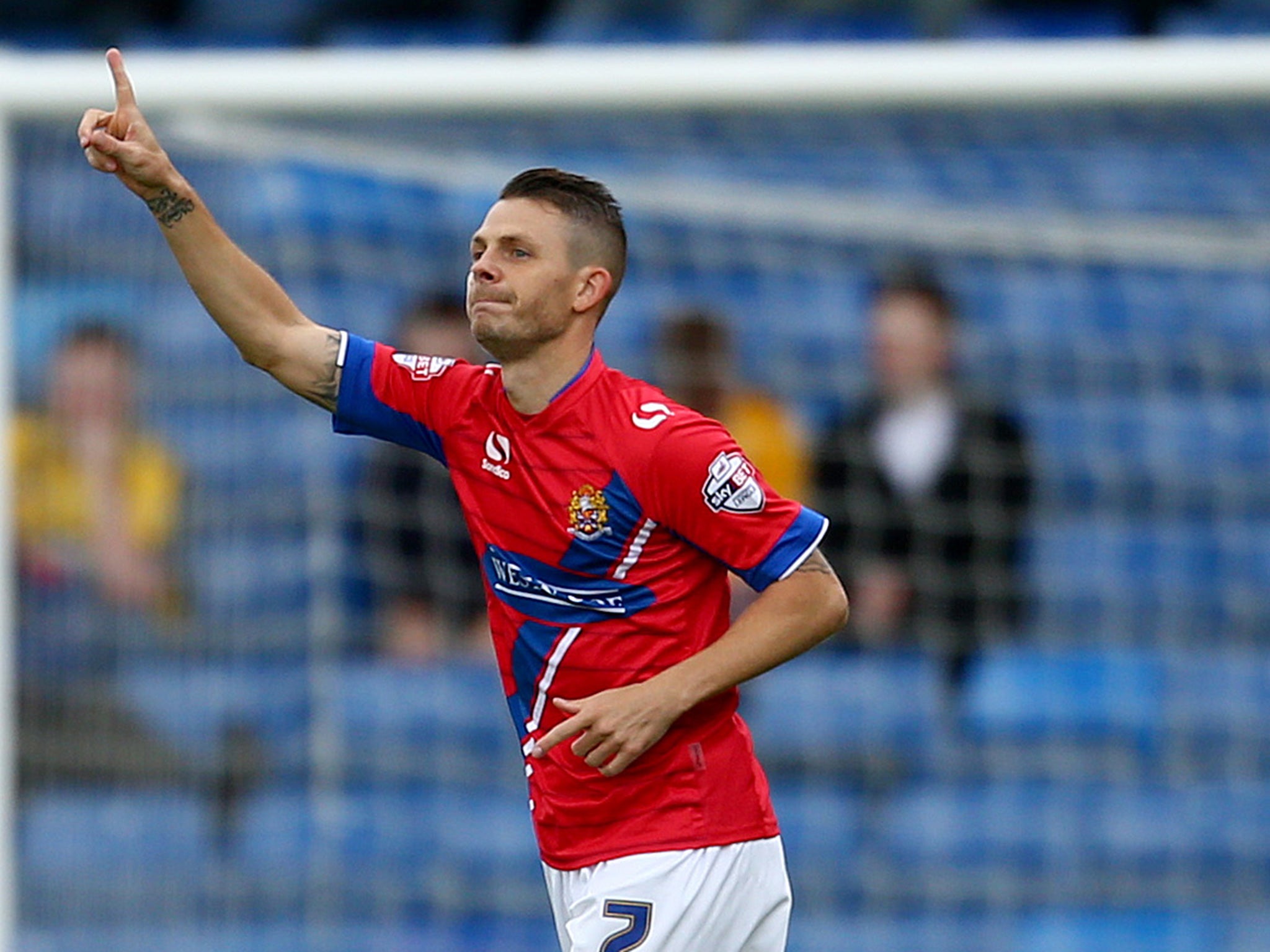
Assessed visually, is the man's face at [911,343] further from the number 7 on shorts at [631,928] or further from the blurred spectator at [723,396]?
the number 7 on shorts at [631,928]

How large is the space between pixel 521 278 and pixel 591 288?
134mm

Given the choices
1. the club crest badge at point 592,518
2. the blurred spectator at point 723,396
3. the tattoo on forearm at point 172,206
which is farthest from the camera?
the blurred spectator at point 723,396

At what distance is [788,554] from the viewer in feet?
10.6

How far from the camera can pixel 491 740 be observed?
6945 millimetres

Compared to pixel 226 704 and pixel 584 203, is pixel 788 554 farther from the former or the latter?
pixel 226 704

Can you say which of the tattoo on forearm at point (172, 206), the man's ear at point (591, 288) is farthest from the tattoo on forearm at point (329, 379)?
the man's ear at point (591, 288)

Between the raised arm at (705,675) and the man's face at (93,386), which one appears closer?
the raised arm at (705,675)

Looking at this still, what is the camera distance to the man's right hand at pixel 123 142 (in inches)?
129

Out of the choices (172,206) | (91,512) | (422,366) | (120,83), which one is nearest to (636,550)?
(422,366)

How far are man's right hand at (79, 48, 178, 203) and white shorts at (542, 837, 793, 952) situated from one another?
1341mm

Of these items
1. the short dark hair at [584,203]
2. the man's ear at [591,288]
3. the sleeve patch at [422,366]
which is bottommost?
the sleeve patch at [422,366]

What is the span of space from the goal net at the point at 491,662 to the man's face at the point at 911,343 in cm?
46

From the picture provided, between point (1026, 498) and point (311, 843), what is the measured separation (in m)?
2.64

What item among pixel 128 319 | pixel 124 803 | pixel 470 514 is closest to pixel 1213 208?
pixel 128 319
